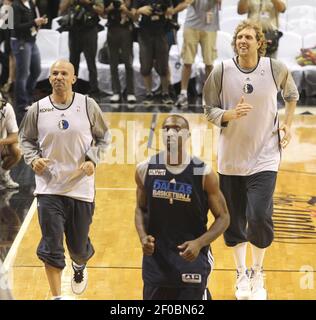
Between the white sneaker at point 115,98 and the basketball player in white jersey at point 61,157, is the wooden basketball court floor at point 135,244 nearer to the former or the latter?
the basketball player in white jersey at point 61,157

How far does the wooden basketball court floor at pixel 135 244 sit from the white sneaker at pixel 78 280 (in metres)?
0.08

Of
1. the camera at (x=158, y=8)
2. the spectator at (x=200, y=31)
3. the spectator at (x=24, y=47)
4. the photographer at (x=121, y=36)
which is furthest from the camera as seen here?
the photographer at (x=121, y=36)

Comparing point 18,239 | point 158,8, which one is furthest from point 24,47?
point 18,239

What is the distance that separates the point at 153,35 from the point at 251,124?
8164 mm

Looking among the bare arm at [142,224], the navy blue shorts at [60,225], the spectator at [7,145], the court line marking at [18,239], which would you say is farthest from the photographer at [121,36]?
Result: the bare arm at [142,224]

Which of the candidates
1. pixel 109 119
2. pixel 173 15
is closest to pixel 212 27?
pixel 173 15

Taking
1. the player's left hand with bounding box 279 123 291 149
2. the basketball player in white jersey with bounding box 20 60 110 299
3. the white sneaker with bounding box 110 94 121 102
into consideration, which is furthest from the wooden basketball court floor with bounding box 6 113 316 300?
the white sneaker with bounding box 110 94 121 102

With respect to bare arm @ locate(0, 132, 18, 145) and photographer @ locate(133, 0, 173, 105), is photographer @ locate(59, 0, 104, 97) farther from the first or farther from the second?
bare arm @ locate(0, 132, 18, 145)

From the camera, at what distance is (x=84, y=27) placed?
1506 centimetres

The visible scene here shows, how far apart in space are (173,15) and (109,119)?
2418 mm

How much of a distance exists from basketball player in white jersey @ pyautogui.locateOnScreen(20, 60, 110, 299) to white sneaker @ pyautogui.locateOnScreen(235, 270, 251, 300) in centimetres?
138

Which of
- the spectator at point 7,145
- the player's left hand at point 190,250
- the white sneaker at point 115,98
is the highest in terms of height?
the player's left hand at point 190,250

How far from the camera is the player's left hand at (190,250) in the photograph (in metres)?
5.31

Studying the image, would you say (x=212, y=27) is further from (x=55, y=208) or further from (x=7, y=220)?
(x=55, y=208)
